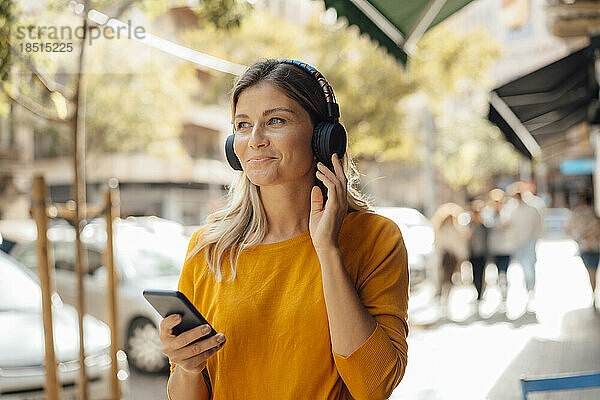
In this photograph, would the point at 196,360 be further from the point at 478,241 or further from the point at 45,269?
the point at 478,241

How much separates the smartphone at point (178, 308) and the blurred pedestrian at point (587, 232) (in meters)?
9.51

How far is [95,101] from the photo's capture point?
23.4 meters

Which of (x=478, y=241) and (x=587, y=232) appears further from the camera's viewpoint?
(x=478, y=241)

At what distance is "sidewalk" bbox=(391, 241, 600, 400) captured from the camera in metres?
6.72

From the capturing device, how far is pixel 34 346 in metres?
5.29

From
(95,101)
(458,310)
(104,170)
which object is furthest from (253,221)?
(104,170)

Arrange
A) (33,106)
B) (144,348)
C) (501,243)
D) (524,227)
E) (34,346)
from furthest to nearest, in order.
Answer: (501,243)
(524,227)
(144,348)
(34,346)
(33,106)

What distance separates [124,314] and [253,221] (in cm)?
689

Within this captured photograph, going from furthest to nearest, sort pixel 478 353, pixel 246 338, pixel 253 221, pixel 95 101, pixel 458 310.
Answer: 1. pixel 95 101
2. pixel 458 310
3. pixel 478 353
4. pixel 253 221
5. pixel 246 338

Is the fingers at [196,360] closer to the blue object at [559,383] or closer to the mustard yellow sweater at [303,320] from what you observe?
the mustard yellow sweater at [303,320]

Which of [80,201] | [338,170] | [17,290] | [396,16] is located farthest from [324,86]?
[17,290]

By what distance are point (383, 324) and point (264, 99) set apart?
2.05 ft

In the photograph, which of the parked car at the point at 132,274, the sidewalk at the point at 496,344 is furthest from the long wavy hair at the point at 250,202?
the parked car at the point at 132,274

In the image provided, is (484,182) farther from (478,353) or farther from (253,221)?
(253,221)
